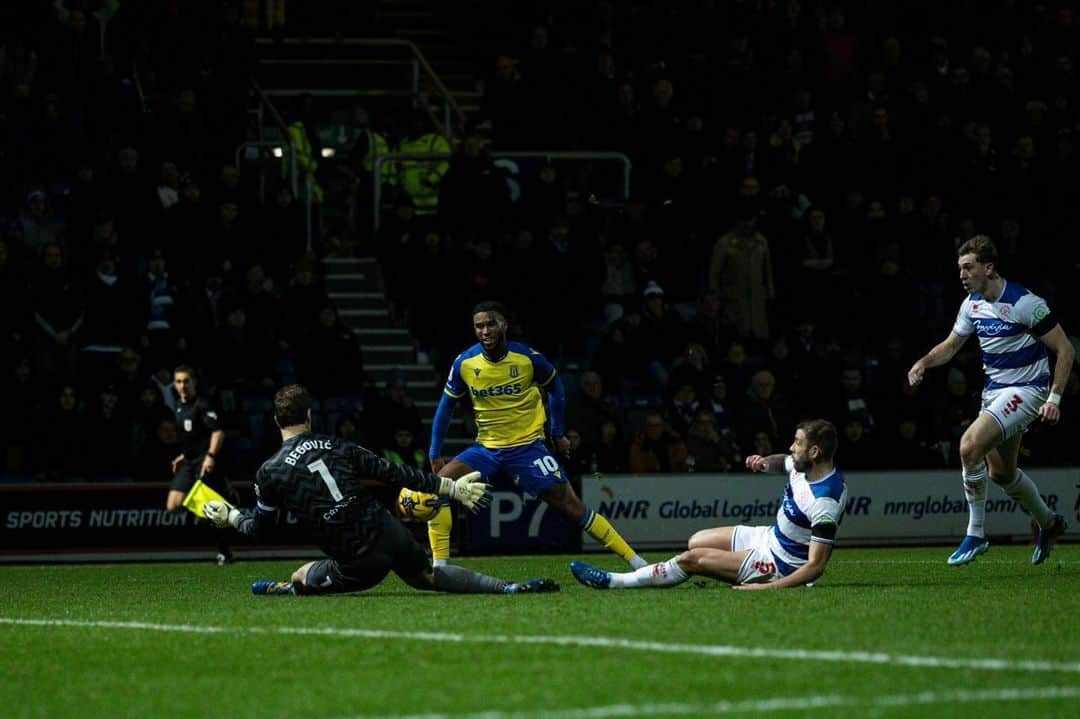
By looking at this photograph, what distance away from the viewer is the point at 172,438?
20.0 meters

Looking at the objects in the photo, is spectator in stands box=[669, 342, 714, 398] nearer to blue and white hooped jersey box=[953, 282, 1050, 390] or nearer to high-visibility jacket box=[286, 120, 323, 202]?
high-visibility jacket box=[286, 120, 323, 202]

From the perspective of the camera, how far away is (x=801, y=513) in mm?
12359

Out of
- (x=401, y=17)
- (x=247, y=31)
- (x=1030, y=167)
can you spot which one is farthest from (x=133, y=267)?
(x=1030, y=167)

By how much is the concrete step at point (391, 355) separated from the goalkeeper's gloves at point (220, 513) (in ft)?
38.9

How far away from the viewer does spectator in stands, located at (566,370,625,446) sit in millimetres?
21375

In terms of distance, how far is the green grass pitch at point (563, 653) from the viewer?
24.9 feet

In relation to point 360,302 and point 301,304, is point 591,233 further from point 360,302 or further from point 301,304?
point 301,304

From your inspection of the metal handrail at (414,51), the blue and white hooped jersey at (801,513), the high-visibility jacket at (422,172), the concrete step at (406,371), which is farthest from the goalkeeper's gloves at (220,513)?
the metal handrail at (414,51)

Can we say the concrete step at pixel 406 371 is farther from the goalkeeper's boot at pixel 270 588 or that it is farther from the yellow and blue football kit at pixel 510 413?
the goalkeeper's boot at pixel 270 588

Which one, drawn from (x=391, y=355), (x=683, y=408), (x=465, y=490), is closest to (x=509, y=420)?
(x=465, y=490)

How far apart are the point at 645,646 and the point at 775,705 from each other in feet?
5.86

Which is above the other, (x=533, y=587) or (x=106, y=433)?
(x=533, y=587)

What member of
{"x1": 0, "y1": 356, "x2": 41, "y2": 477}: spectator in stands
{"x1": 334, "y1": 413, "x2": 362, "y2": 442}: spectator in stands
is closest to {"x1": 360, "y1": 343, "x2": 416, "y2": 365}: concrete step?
{"x1": 334, "y1": 413, "x2": 362, "y2": 442}: spectator in stands

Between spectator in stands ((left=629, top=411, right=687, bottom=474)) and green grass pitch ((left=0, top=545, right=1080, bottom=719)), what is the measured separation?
762cm
